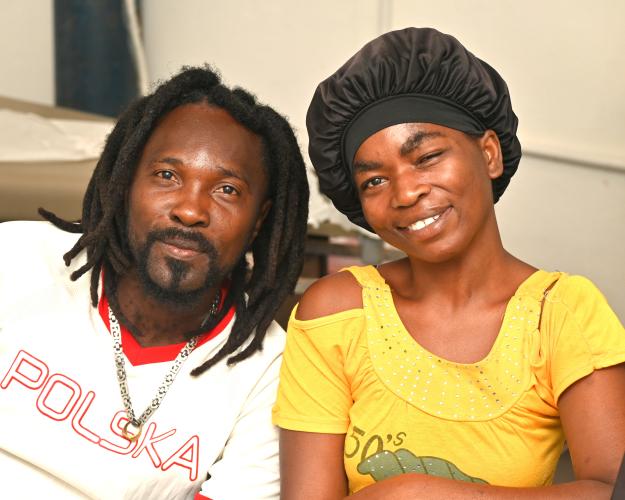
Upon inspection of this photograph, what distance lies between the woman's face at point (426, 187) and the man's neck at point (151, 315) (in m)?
0.51

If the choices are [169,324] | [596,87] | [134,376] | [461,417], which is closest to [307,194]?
[169,324]

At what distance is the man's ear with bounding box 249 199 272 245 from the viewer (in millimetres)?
2211

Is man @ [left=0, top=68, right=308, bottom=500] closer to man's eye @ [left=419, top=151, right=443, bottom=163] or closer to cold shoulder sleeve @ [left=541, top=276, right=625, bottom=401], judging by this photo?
man's eye @ [left=419, top=151, right=443, bottom=163]

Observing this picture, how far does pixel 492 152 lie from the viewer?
1.89 metres

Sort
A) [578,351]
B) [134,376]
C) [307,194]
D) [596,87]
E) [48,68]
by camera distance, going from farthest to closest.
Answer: [48,68]
[596,87]
[307,194]
[134,376]
[578,351]

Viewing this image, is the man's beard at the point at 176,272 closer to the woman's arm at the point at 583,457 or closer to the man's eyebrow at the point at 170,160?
the man's eyebrow at the point at 170,160

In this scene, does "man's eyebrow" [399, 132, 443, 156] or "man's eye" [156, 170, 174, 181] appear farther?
"man's eye" [156, 170, 174, 181]

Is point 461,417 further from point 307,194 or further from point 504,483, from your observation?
point 307,194

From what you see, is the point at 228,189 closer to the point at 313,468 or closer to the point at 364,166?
the point at 364,166

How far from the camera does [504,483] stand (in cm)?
172

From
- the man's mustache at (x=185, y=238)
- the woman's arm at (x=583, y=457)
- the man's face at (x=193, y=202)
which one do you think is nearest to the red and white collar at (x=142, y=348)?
the man's face at (x=193, y=202)

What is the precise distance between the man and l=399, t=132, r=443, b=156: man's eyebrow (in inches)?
18.1

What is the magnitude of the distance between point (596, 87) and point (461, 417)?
2041mm

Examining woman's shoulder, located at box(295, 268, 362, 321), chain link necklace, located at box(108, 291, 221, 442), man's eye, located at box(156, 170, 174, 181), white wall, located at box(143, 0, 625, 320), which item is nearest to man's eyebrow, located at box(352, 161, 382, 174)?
woman's shoulder, located at box(295, 268, 362, 321)
